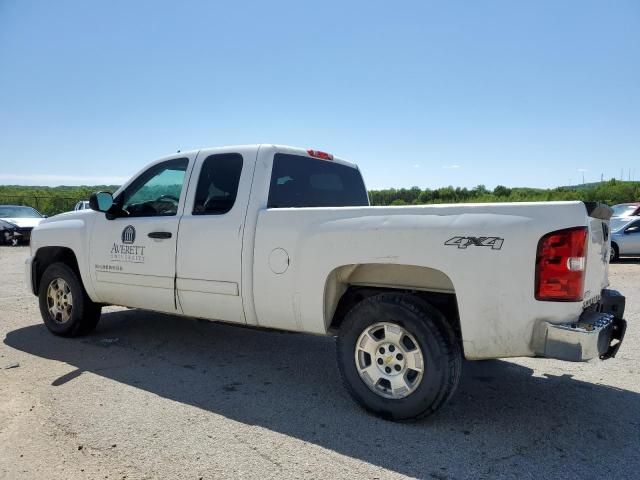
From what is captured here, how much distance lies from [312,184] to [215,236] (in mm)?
1082

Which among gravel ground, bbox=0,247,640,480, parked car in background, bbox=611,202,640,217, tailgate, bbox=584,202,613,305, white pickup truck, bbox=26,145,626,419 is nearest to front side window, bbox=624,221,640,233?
parked car in background, bbox=611,202,640,217

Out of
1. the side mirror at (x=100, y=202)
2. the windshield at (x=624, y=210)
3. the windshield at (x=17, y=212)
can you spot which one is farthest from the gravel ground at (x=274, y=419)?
the windshield at (x=17, y=212)

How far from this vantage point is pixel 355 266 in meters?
3.74

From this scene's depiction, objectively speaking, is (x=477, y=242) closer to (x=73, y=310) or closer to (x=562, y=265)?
(x=562, y=265)

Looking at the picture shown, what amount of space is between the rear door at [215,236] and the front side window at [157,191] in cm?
27

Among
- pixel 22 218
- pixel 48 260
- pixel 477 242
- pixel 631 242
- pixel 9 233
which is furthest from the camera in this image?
pixel 22 218

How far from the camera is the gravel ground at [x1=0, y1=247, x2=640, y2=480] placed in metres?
2.93

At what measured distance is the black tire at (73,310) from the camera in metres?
5.57

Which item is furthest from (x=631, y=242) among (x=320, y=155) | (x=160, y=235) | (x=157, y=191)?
(x=160, y=235)

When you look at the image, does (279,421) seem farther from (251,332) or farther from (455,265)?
(251,332)

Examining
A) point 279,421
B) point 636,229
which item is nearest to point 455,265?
point 279,421

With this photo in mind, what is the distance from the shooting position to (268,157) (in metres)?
4.44

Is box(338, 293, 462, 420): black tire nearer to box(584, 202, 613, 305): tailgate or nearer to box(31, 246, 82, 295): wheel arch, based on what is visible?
box(584, 202, 613, 305): tailgate

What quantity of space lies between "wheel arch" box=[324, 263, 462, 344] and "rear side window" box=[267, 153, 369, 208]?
0.98m
